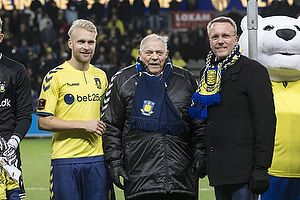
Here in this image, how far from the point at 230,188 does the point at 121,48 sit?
1326 cm

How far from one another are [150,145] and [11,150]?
3.26ft

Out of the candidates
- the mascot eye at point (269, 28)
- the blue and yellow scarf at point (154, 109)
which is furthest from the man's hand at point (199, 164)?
the mascot eye at point (269, 28)

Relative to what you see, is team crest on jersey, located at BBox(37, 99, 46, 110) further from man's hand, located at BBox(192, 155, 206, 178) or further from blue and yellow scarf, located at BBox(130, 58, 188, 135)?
man's hand, located at BBox(192, 155, 206, 178)

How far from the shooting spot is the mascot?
455 centimetres

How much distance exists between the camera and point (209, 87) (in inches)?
146

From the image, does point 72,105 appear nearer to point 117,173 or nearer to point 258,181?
point 117,173

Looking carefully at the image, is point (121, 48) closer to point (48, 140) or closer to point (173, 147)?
point (48, 140)

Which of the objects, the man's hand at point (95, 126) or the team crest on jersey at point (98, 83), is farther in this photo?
the team crest on jersey at point (98, 83)

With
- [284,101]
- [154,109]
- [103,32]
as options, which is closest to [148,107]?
[154,109]

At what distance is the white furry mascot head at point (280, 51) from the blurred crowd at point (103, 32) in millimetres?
11122

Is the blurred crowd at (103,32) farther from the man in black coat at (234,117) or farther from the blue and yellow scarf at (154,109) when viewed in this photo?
the man in black coat at (234,117)

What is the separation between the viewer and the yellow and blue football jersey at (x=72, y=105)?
404 centimetres

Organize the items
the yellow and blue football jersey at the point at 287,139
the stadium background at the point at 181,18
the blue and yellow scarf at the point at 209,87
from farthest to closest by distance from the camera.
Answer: the stadium background at the point at 181,18
the yellow and blue football jersey at the point at 287,139
the blue and yellow scarf at the point at 209,87

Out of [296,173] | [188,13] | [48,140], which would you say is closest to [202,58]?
[188,13]
